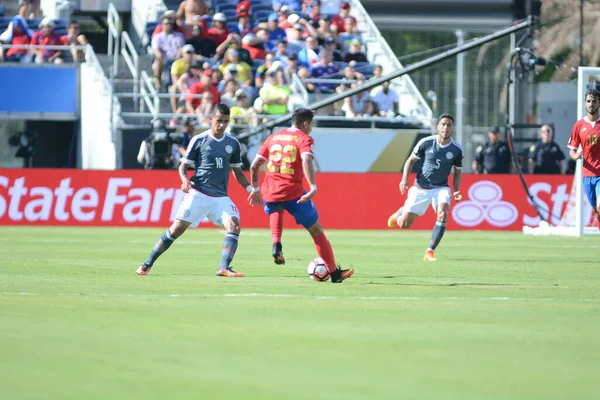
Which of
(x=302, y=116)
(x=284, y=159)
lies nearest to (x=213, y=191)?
(x=284, y=159)

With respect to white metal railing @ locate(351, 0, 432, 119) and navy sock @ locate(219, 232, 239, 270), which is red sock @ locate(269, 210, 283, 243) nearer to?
navy sock @ locate(219, 232, 239, 270)

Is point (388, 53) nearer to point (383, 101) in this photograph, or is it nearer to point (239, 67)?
point (383, 101)

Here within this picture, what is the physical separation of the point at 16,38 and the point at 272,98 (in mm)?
6535

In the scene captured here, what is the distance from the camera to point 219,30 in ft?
104

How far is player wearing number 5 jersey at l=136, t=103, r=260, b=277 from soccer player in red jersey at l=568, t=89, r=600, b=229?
5848mm

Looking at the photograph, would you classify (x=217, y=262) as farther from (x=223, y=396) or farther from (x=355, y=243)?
(x=223, y=396)

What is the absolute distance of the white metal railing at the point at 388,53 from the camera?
103 ft

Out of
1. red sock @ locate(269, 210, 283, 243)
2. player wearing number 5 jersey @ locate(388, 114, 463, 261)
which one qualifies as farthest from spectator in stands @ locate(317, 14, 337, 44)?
red sock @ locate(269, 210, 283, 243)

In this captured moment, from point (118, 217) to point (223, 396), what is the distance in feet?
70.5

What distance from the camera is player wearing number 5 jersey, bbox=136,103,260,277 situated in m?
14.2

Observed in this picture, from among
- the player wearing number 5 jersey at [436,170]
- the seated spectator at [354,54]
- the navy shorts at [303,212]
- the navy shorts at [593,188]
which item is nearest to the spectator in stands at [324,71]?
the seated spectator at [354,54]

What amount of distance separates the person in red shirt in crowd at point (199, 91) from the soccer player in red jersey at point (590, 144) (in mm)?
A: 12323

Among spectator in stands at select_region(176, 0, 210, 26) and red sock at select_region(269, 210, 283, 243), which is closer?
red sock at select_region(269, 210, 283, 243)

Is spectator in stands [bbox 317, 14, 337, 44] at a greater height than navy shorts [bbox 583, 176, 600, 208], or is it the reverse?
spectator in stands [bbox 317, 14, 337, 44]
